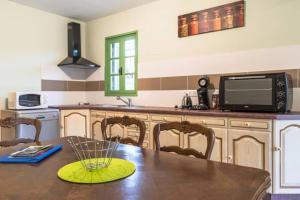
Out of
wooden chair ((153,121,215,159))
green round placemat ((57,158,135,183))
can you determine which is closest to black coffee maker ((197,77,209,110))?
wooden chair ((153,121,215,159))

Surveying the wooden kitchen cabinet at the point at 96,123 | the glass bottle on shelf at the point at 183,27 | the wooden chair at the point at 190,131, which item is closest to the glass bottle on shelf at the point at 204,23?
the glass bottle on shelf at the point at 183,27

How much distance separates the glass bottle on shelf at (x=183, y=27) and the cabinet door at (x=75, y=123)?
1.70 m

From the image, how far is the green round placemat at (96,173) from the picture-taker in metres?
0.89

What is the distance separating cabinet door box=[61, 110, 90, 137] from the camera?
3375 mm

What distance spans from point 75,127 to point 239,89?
2257 mm

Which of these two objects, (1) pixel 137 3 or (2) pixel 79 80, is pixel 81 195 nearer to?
(1) pixel 137 3

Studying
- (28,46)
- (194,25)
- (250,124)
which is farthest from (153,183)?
(28,46)

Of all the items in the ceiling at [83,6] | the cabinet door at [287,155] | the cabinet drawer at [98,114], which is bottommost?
the cabinet door at [287,155]

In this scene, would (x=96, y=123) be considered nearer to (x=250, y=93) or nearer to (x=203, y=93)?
(x=203, y=93)

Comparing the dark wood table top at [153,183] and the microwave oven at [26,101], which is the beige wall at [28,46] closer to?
the microwave oven at [26,101]

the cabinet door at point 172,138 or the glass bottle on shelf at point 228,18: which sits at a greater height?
the glass bottle on shelf at point 228,18

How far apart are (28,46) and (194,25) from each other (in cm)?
244

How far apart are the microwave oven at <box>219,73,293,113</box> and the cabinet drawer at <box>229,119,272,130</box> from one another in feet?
0.58

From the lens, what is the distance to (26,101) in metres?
3.28
